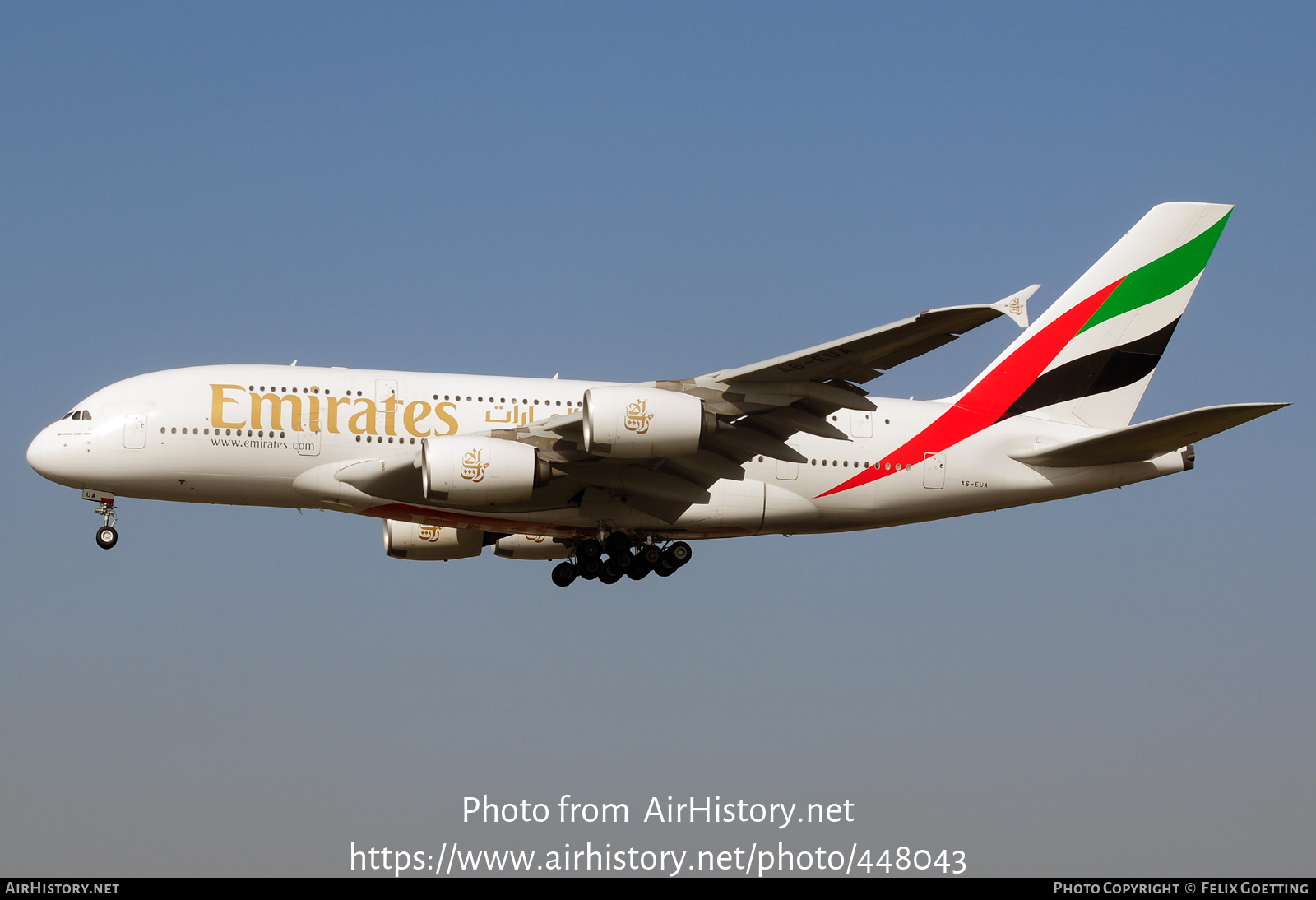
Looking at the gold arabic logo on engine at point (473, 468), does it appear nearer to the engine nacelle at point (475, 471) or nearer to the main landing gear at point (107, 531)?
the engine nacelle at point (475, 471)

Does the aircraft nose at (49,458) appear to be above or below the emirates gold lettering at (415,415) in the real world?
below

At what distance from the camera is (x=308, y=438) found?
1045 inches

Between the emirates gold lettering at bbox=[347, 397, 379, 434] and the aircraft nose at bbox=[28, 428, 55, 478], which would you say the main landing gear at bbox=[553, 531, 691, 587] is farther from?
the aircraft nose at bbox=[28, 428, 55, 478]

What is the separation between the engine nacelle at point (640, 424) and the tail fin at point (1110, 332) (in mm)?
7686

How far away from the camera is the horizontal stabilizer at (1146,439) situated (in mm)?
24797

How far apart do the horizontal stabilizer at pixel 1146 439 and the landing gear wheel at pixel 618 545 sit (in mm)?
7994

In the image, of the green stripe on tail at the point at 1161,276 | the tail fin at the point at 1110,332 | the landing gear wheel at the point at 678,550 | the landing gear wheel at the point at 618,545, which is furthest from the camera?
the green stripe on tail at the point at 1161,276

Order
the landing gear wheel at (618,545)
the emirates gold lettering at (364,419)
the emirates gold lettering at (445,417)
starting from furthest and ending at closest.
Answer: the landing gear wheel at (618,545), the emirates gold lettering at (445,417), the emirates gold lettering at (364,419)

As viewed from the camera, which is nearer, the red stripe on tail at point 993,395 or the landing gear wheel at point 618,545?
the landing gear wheel at point 618,545

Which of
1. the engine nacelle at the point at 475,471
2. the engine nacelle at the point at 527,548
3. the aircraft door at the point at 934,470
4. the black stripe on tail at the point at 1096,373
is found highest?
the black stripe on tail at the point at 1096,373

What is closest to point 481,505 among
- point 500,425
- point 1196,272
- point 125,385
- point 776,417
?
point 500,425

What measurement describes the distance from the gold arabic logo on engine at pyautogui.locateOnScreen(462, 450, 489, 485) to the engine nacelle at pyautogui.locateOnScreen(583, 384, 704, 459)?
1.95 meters

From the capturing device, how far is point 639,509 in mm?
27781

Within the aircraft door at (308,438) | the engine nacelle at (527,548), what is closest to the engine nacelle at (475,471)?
the aircraft door at (308,438)
